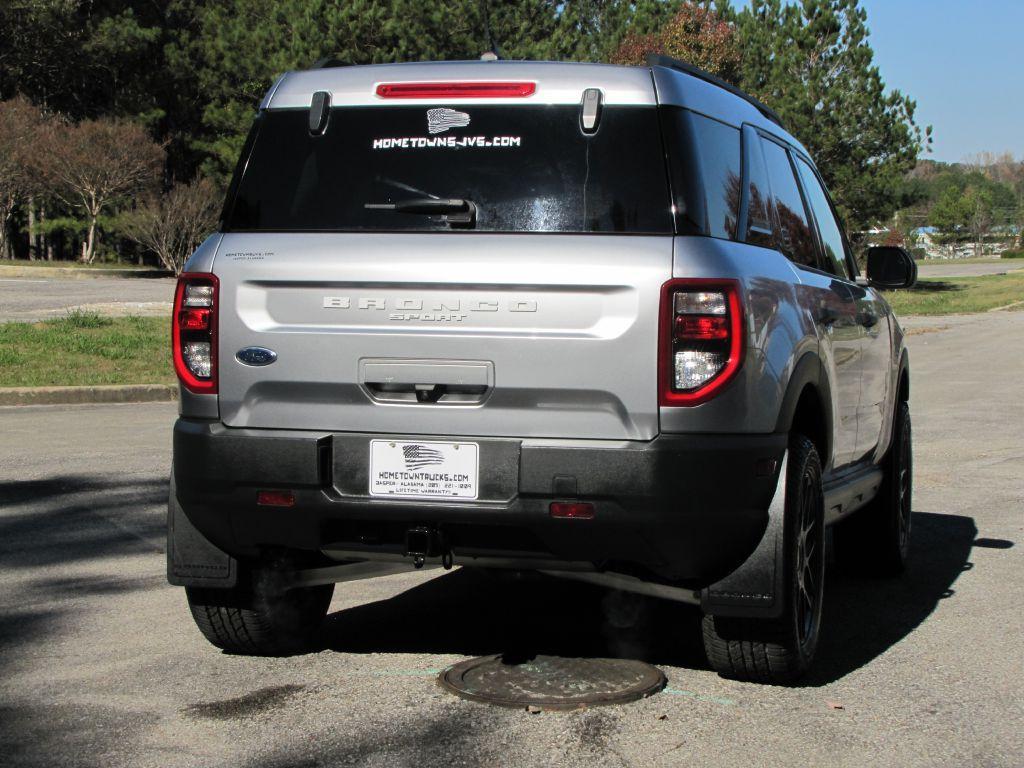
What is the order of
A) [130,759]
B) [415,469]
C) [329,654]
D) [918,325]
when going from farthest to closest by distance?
1. [918,325]
2. [329,654]
3. [415,469]
4. [130,759]

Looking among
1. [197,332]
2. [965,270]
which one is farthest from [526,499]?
[965,270]

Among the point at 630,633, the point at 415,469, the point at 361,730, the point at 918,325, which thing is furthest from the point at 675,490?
the point at 918,325

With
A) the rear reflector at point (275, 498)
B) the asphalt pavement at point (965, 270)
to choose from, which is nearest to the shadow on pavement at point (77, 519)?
the rear reflector at point (275, 498)

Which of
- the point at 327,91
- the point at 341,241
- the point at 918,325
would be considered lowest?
the point at 918,325

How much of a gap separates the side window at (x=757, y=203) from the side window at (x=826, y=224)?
86 centimetres

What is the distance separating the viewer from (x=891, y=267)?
6.74m

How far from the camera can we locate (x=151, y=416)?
531 inches

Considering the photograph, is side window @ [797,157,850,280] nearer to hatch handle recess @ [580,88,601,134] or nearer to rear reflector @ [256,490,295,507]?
hatch handle recess @ [580,88,601,134]

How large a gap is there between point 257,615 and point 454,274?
1537 millimetres

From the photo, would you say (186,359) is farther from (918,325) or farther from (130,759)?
(918,325)

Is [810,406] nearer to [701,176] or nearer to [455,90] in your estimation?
[701,176]

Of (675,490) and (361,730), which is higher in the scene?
(675,490)

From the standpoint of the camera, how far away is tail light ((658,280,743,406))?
4.16 m

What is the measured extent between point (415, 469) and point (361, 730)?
801 mm
